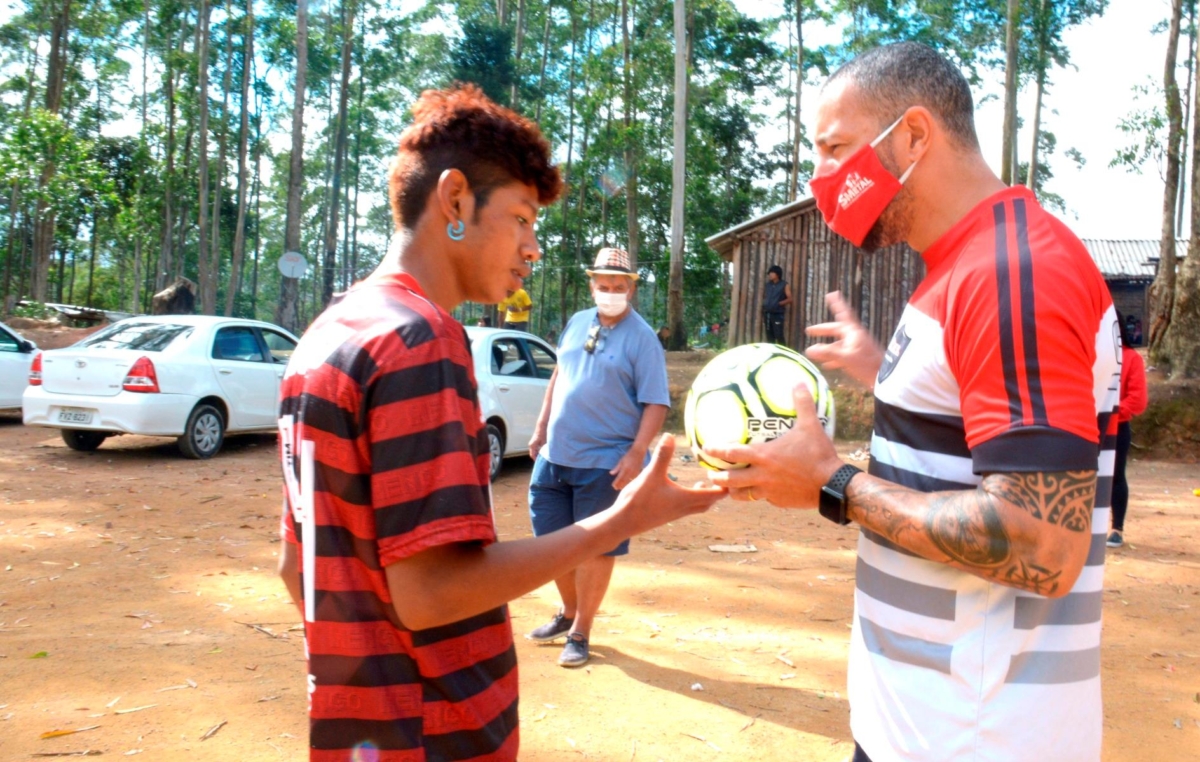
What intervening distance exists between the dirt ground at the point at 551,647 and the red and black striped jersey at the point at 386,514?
2651 millimetres

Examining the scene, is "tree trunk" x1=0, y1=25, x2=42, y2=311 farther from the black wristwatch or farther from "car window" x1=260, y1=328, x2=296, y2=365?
the black wristwatch

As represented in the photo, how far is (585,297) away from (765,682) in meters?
42.9

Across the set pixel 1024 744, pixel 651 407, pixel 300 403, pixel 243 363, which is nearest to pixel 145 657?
pixel 651 407

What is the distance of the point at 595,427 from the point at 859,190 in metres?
3.36

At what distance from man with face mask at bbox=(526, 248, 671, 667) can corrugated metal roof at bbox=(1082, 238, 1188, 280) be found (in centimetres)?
3273

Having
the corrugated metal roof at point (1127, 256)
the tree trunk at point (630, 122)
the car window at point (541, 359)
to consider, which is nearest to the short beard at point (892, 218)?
the car window at point (541, 359)

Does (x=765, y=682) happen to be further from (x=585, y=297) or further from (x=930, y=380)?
(x=585, y=297)

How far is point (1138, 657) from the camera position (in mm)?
5602

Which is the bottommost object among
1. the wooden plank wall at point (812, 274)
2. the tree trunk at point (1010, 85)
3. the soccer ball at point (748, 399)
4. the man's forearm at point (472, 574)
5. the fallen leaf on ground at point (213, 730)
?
the fallen leaf on ground at point (213, 730)

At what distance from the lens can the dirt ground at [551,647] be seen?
433cm

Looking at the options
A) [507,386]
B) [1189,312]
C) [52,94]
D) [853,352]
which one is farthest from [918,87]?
[52,94]

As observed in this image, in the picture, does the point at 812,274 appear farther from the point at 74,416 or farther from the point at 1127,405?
the point at 74,416

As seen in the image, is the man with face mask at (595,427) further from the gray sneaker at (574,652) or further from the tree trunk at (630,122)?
the tree trunk at (630,122)

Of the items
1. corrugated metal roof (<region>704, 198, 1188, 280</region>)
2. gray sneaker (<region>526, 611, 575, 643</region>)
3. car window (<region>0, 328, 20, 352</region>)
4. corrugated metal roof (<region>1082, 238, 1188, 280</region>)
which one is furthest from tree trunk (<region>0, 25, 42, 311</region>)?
corrugated metal roof (<region>1082, 238, 1188, 280</region>)
